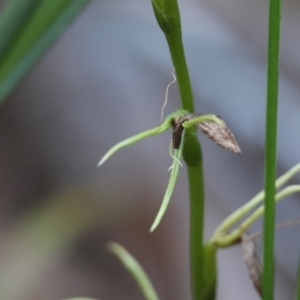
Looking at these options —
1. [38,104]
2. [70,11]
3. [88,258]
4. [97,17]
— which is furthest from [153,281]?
[70,11]

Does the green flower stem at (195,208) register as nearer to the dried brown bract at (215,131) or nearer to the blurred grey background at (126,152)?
the dried brown bract at (215,131)

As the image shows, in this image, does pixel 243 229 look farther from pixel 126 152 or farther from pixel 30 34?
pixel 126 152

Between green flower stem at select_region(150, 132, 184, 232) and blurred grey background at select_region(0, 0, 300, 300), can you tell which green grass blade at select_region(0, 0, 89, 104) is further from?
blurred grey background at select_region(0, 0, 300, 300)

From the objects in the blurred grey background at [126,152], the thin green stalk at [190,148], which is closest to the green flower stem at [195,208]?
the thin green stalk at [190,148]

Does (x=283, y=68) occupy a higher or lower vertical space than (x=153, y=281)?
higher

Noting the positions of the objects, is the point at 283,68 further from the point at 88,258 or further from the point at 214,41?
the point at 88,258

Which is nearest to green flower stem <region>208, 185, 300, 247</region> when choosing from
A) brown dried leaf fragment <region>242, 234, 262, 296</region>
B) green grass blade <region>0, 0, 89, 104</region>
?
brown dried leaf fragment <region>242, 234, 262, 296</region>
